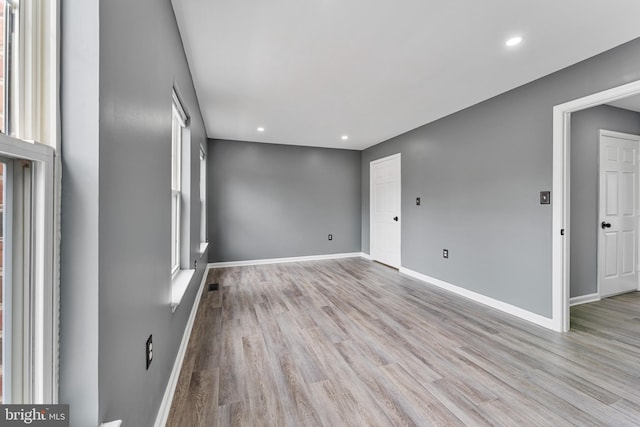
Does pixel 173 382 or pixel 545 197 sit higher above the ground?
pixel 545 197

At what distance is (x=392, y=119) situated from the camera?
12.6 ft

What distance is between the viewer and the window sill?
5.97 ft

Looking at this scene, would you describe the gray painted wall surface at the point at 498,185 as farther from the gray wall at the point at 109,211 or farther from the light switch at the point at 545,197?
the gray wall at the point at 109,211

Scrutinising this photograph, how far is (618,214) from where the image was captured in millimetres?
3361

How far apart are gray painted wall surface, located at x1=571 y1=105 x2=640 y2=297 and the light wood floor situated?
365 mm

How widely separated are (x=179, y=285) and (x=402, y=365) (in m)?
1.85

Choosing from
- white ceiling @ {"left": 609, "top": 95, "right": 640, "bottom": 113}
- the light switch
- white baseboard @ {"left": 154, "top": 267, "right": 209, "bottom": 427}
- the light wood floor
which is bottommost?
the light wood floor

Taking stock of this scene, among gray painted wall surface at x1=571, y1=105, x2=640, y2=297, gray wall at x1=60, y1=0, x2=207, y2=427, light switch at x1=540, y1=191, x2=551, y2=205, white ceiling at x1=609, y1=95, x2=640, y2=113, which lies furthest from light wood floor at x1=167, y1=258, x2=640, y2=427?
white ceiling at x1=609, y1=95, x2=640, y2=113

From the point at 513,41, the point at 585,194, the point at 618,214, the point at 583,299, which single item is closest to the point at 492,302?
the point at 583,299

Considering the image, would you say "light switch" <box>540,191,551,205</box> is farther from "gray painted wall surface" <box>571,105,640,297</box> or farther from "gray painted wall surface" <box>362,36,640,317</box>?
"gray painted wall surface" <box>571,105,640,297</box>

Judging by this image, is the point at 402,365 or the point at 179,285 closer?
the point at 402,365

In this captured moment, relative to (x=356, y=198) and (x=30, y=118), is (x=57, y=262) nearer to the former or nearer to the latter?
(x=30, y=118)

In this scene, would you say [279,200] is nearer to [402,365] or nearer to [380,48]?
[380,48]

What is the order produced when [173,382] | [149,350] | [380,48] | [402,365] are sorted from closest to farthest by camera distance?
[149,350]
[173,382]
[402,365]
[380,48]
